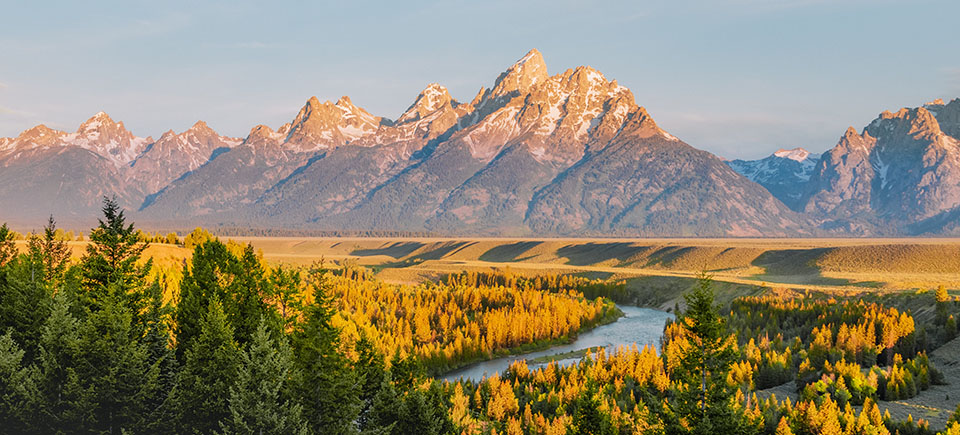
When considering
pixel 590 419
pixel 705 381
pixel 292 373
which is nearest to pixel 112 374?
pixel 292 373

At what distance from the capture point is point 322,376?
5147 centimetres

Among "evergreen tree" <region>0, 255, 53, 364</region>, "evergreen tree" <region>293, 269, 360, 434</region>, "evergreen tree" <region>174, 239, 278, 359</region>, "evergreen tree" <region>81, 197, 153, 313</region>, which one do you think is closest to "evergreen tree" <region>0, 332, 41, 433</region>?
"evergreen tree" <region>81, 197, 153, 313</region>

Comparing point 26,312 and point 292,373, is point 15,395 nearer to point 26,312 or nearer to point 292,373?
point 26,312

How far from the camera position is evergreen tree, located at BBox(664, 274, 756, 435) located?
3706cm

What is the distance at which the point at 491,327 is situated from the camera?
13900cm

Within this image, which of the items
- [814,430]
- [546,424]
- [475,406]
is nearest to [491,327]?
[475,406]

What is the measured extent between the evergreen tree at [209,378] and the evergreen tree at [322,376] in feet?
18.1

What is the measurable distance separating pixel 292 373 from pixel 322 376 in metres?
2.32

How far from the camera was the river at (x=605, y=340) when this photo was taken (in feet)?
402

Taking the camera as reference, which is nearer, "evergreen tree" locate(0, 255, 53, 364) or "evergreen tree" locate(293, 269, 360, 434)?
"evergreen tree" locate(293, 269, 360, 434)

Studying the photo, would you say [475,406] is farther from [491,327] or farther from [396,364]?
[491,327]

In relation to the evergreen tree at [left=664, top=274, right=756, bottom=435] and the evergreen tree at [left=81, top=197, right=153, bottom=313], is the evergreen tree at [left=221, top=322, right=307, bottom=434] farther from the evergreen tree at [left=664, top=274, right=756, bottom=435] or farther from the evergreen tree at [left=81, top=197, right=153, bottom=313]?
the evergreen tree at [left=664, top=274, right=756, bottom=435]

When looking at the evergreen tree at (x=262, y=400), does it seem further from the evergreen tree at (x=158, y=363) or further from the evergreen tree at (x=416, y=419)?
the evergreen tree at (x=416, y=419)

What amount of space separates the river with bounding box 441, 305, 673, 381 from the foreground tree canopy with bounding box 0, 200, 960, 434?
27318 millimetres
